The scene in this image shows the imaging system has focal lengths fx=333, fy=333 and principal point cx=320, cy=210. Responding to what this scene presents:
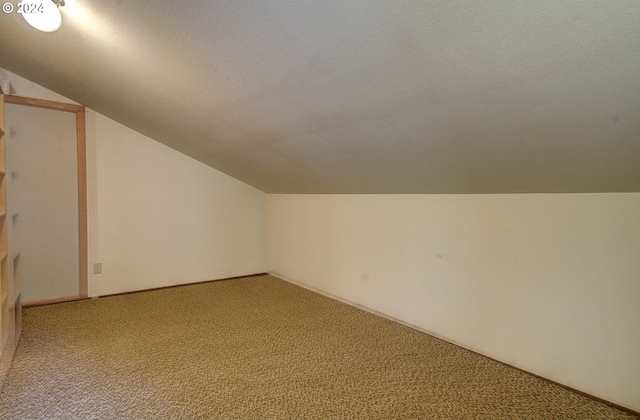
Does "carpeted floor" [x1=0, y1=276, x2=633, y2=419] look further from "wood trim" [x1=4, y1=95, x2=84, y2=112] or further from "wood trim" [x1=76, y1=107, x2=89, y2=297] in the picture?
"wood trim" [x1=4, y1=95, x2=84, y2=112]

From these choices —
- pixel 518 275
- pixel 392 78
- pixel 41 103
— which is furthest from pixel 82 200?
pixel 518 275

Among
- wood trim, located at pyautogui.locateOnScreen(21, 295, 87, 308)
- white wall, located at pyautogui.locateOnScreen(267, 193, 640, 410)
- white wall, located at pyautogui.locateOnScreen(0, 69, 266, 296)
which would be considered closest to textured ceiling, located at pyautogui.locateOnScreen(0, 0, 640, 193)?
white wall, located at pyautogui.locateOnScreen(267, 193, 640, 410)

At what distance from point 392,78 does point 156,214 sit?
298cm

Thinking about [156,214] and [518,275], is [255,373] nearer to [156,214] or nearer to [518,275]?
[518,275]

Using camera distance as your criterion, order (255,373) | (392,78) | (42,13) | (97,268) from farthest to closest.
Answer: (97,268) < (255,373) < (42,13) < (392,78)

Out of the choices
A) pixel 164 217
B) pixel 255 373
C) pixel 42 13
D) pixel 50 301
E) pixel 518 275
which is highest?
pixel 42 13

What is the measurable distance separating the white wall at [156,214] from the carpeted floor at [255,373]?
709 mm

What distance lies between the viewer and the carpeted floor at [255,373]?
4.79 ft

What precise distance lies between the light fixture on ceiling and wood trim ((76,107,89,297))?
1.53 m

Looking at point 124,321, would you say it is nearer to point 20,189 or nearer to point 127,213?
point 127,213

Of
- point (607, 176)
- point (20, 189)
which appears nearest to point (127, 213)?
point (20, 189)

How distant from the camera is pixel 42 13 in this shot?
1.56m

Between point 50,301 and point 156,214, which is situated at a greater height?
point 156,214

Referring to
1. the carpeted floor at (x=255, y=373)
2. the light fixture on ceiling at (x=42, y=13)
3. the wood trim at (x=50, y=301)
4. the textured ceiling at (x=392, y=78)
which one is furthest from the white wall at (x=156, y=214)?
the light fixture on ceiling at (x=42, y=13)
